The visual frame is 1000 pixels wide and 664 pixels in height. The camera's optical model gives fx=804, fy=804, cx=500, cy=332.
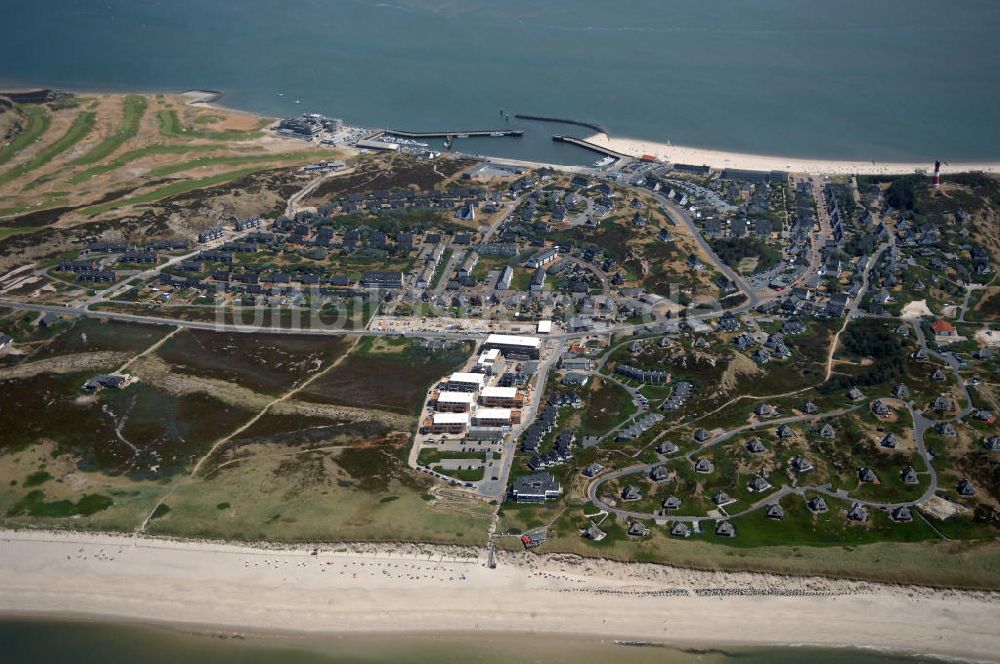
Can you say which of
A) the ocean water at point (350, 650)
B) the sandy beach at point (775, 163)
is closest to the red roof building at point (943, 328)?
the ocean water at point (350, 650)

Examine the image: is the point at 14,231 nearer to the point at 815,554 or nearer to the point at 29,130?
the point at 29,130

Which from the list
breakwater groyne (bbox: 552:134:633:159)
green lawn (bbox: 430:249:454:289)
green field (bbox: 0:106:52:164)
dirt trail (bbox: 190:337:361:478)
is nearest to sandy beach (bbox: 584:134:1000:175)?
breakwater groyne (bbox: 552:134:633:159)

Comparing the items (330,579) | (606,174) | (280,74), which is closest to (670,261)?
(606,174)

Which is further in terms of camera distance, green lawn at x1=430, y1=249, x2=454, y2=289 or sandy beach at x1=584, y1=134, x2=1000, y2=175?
sandy beach at x1=584, y1=134, x2=1000, y2=175

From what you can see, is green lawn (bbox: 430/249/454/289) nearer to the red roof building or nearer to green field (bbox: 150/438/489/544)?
green field (bbox: 150/438/489/544)

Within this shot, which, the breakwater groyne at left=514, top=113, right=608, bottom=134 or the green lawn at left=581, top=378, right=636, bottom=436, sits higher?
the breakwater groyne at left=514, top=113, right=608, bottom=134
